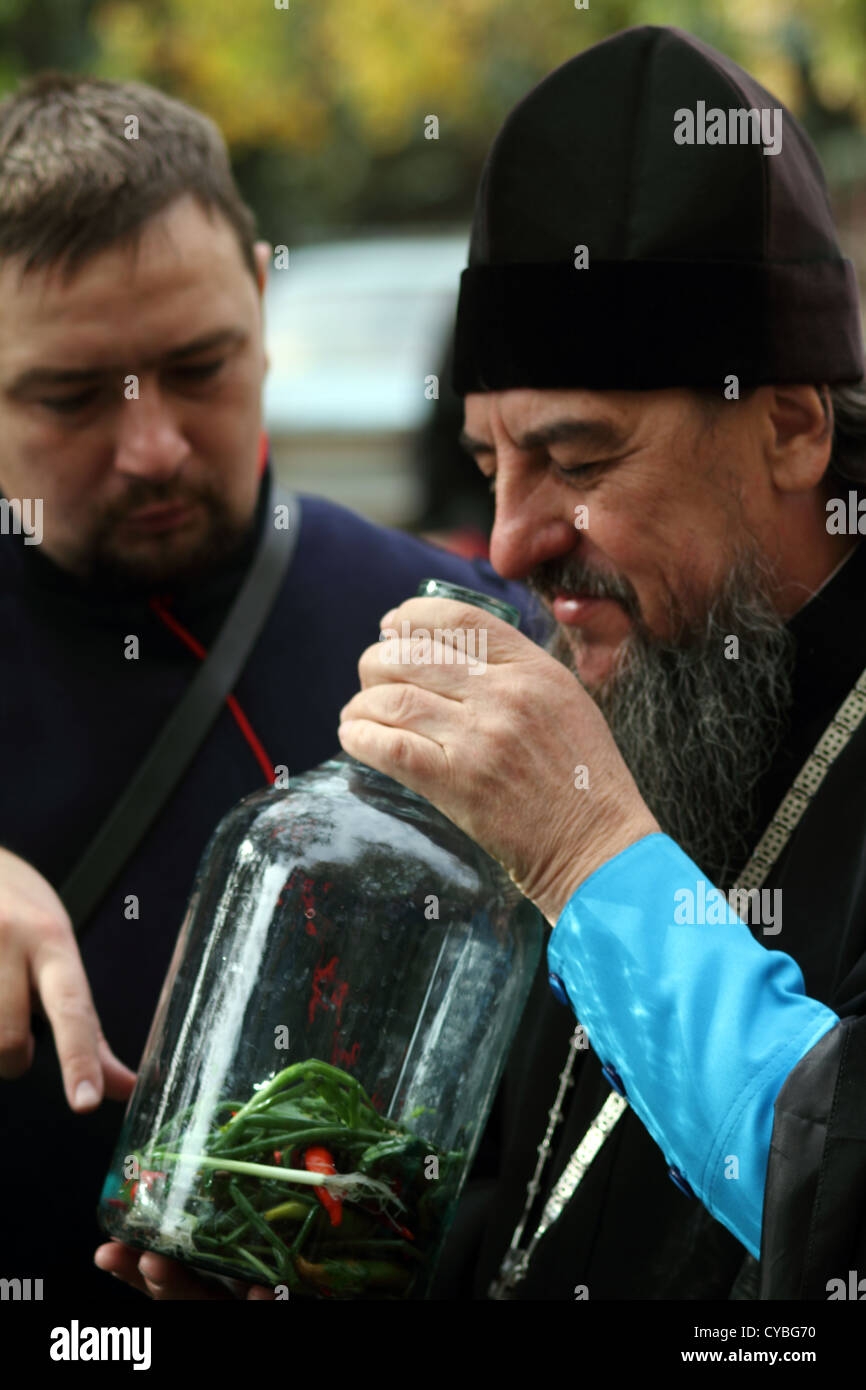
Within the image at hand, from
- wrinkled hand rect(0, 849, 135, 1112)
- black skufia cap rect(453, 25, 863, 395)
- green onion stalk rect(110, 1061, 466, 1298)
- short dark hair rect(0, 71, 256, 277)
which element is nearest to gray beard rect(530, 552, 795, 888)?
black skufia cap rect(453, 25, 863, 395)

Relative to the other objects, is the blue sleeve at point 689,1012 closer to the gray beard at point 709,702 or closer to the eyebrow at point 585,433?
the gray beard at point 709,702

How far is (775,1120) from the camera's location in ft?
5.65

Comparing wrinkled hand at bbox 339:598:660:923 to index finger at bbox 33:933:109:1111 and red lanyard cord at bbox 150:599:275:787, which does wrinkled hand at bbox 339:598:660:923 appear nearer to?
index finger at bbox 33:933:109:1111

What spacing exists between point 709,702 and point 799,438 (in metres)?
0.41

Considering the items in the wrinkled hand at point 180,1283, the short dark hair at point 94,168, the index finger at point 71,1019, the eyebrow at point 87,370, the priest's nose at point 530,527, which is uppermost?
the short dark hair at point 94,168

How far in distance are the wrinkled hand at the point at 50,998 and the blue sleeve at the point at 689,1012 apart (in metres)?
0.63

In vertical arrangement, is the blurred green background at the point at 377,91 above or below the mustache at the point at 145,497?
above

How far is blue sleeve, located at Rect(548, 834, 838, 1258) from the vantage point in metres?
1.75

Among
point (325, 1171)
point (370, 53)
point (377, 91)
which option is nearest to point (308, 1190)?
point (325, 1171)

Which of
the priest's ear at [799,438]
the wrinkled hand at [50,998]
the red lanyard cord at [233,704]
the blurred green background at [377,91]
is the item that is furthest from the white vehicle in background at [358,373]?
the wrinkled hand at [50,998]

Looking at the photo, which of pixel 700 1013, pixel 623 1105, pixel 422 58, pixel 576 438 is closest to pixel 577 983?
pixel 700 1013

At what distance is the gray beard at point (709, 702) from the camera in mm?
2355

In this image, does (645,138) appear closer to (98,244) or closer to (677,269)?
(677,269)

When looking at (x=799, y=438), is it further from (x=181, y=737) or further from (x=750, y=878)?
(x=181, y=737)
